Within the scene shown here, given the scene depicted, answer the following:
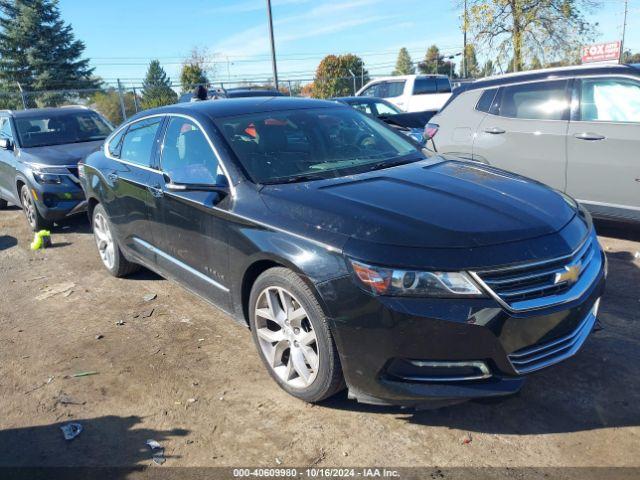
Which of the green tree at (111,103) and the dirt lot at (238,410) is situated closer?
the dirt lot at (238,410)

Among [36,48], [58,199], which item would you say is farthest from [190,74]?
[58,199]

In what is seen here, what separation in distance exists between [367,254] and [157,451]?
150 centimetres

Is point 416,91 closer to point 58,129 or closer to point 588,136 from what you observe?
point 58,129

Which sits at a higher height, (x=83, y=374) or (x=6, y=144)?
(x=6, y=144)

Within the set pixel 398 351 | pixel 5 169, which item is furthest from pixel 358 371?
pixel 5 169

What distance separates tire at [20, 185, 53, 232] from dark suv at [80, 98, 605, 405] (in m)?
4.10

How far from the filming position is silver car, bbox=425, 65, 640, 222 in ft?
17.0

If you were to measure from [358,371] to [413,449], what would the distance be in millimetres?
469

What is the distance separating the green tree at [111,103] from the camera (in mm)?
22484

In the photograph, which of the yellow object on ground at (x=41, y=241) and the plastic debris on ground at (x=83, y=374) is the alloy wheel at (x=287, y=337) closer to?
the plastic debris on ground at (x=83, y=374)

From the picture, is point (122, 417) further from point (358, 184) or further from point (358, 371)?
point (358, 184)

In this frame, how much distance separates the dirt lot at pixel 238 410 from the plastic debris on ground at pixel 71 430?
3 centimetres

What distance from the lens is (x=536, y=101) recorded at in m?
5.86

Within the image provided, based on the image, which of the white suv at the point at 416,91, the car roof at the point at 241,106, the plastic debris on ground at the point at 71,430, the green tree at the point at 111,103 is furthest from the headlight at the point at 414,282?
the green tree at the point at 111,103
